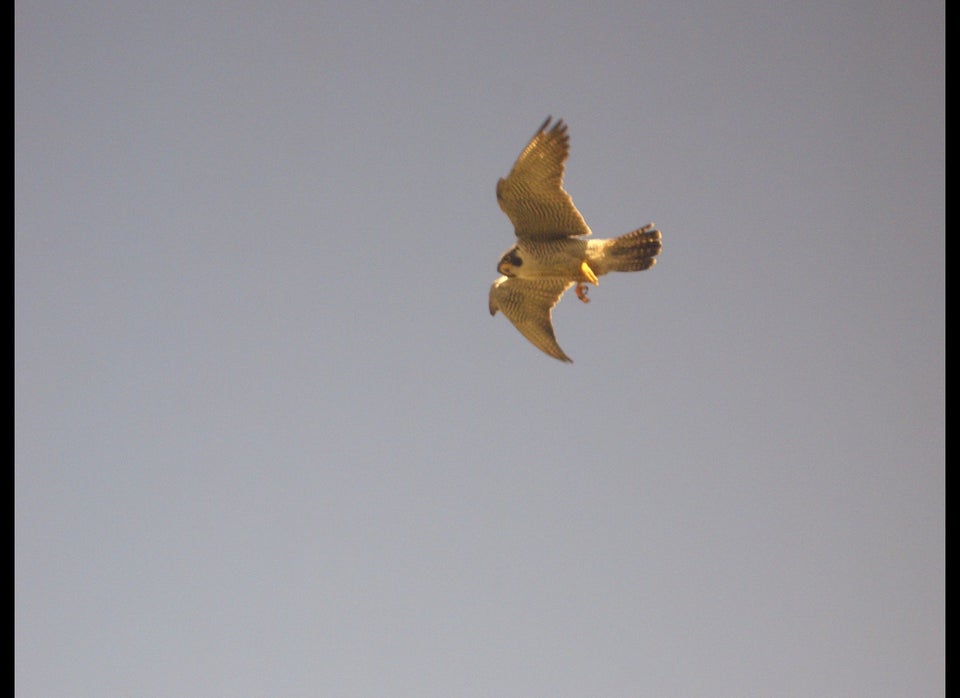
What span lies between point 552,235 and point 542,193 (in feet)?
1.02

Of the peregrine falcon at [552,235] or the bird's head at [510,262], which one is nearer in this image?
the peregrine falcon at [552,235]

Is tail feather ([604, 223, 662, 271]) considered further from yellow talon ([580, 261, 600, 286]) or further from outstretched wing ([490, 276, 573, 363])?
outstretched wing ([490, 276, 573, 363])

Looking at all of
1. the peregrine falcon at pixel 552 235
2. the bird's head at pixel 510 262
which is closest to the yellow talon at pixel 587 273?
the peregrine falcon at pixel 552 235

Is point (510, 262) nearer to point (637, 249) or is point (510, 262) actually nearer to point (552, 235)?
point (552, 235)

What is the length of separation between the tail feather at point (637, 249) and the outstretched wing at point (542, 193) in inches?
11.7

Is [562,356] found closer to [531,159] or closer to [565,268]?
[565,268]

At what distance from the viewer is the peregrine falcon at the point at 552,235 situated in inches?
328

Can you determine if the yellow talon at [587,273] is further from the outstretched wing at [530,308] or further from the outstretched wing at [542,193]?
the outstretched wing at [530,308]

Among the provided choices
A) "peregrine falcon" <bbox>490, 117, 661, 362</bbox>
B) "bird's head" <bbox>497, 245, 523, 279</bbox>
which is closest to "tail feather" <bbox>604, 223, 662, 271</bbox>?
"peregrine falcon" <bbox>490, 117, 661, 362</bbox>

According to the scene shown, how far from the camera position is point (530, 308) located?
932 centimetres
